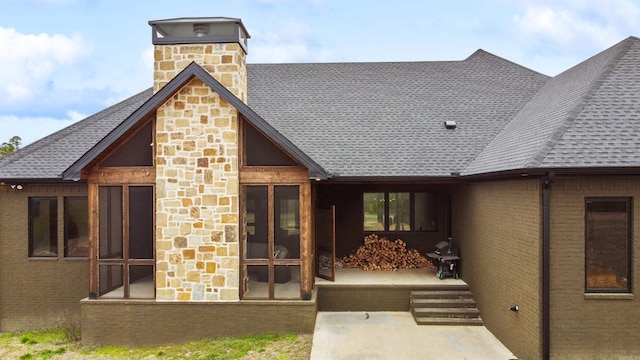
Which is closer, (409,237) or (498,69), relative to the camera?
(409,237)

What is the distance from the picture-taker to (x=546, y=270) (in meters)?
7.21

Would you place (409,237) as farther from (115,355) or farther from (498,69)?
(115,355)

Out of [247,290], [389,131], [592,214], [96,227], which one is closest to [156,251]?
[96,227]

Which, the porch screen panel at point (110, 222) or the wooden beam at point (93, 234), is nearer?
the wooden beam at point (93, 234)

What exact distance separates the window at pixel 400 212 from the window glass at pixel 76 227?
A: 7.53 m

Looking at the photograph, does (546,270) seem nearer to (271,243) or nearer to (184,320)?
(271,243)

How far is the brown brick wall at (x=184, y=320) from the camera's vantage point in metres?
9.36

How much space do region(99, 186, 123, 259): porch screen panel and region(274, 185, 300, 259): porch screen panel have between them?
3.74 metres

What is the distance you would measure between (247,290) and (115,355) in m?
2.92

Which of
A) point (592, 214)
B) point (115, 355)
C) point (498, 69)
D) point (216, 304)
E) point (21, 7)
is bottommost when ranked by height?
point (115, 355)

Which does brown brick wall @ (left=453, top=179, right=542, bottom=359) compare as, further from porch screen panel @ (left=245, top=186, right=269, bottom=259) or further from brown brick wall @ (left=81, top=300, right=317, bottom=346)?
porch screen panel @ (left=245, top=186, right=269, bottom=259)

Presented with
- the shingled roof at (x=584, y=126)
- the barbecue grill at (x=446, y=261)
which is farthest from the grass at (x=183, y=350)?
the shingled roof at (x=584, y=126)

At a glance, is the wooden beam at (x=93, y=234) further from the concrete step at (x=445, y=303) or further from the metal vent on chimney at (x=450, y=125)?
the metal vent on chimney at (x=450, y=125)

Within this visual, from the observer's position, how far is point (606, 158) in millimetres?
7113
